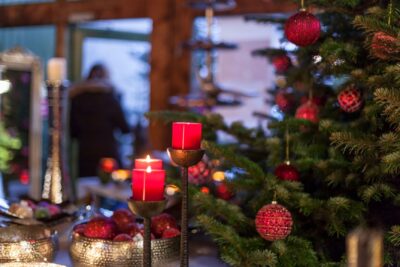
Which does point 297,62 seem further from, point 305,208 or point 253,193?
point 305,208

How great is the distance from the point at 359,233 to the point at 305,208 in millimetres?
653

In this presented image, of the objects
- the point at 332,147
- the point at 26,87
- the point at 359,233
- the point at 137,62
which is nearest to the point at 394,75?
the point at 332,147

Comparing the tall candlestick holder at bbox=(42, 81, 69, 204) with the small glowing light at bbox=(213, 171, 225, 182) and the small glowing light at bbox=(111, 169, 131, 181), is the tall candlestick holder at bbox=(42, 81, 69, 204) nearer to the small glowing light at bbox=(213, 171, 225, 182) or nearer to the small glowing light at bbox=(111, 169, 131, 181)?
the small glowing light at bbox=(111, 169, 131, 181)

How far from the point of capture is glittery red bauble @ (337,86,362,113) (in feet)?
5.71

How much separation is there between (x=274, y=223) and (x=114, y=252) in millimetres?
385

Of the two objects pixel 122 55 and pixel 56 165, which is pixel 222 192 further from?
pixel 122 55

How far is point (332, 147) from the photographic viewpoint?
67.9 inches

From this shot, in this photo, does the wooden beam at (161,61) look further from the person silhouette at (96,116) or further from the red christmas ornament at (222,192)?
the red christmas ornament at (222,192)

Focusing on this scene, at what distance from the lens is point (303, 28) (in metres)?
1.65

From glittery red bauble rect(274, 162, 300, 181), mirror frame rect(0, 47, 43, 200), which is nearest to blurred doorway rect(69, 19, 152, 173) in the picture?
mirror frame rect(0, 47, 43, 200)

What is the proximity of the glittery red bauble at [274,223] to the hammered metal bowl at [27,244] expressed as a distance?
0.52 m

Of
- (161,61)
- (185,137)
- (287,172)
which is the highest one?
(161,61)

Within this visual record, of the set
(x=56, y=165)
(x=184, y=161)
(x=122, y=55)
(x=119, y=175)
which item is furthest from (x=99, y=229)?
(x=122, y=55)

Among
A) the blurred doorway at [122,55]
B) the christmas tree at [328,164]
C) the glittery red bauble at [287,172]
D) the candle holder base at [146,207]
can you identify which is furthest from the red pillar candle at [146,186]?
the blurred doorway at [122,55]
